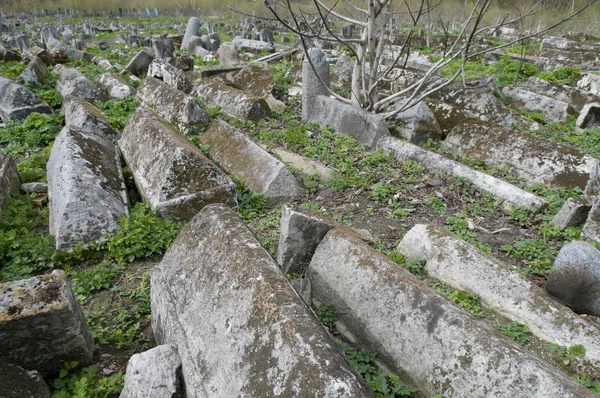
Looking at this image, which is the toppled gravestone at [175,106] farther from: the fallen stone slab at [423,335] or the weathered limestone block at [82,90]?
the fallen stone slab at [423,335]

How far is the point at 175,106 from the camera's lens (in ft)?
23.8

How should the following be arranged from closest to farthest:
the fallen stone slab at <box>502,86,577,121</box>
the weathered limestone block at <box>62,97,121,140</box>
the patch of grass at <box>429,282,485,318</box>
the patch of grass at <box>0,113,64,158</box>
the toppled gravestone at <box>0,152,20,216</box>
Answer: the patch of grass at <box>429,282,485,318</box> → the toppled gravestone at <box>0,152,20,216</box> → the weathered limestone block at <box>62,97,121,140</box> → the patch of grass at <box>0,113,64,158</box> → the fallen stone slab at <box>502,86,577,121</box>

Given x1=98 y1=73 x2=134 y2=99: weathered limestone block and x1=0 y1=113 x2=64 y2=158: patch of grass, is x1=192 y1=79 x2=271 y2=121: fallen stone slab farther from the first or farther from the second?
x1=0 y1=113 x2=64 y2=158: patch of grass

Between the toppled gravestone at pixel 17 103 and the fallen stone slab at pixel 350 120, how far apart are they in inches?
198

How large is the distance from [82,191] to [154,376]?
254 cm

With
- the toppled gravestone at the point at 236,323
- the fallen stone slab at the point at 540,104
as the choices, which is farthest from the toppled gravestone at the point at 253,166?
the fallen stone slab at the point at 540,104

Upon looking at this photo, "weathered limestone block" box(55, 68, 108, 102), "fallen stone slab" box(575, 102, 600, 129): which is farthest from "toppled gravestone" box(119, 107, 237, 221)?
"fallen stone slab" box(575, 102, 600, 129)

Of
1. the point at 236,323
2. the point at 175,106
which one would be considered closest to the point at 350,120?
the point at 175,106

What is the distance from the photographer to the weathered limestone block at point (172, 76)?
30.9 feet

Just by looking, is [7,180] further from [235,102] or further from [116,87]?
[116,87]

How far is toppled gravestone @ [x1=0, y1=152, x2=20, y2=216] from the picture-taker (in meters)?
4.79

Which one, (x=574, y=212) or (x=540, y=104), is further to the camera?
(x=540, y=104)

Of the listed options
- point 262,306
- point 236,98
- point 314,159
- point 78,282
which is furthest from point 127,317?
point 236,98

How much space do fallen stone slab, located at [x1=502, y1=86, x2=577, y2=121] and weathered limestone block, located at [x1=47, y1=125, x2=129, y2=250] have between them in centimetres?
842
